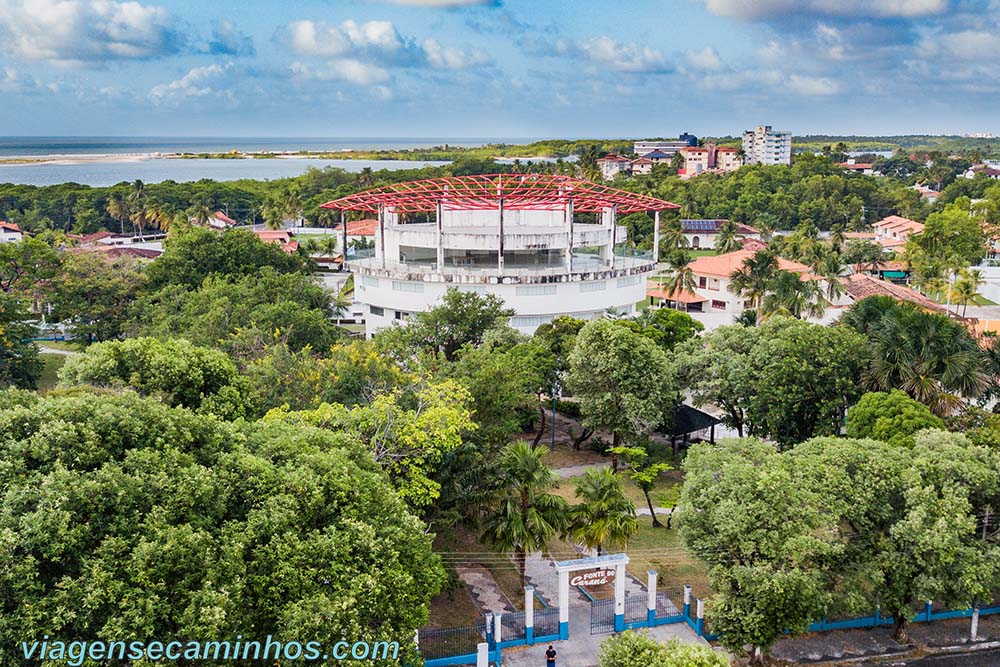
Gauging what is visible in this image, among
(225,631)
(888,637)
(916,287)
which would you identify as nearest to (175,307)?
(225,631)

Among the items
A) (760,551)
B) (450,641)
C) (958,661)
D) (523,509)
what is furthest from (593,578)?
(958,661)

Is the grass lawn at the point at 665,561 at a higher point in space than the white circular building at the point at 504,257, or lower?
lower

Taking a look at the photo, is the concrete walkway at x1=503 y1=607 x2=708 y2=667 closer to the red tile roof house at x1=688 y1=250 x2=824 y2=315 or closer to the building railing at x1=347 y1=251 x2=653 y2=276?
the building railing at x1=347 y1=251 x2=653 y2=276

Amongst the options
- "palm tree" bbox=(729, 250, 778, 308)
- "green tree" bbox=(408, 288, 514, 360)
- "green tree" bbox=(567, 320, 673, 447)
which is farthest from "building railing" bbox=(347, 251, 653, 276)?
"green tree" bbox=(567, 320, 673, 447)

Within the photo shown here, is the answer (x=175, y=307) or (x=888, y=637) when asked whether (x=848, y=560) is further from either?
(x=175, y=307)

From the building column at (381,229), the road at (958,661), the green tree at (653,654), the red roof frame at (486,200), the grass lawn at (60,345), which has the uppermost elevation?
the red roof frame at (486,200)

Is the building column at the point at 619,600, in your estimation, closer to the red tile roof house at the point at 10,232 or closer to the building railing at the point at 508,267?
the building railing at the point at 508,267

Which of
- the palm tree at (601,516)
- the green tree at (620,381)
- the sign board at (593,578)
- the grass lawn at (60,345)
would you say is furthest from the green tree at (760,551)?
the grass lawn at (60,345)
